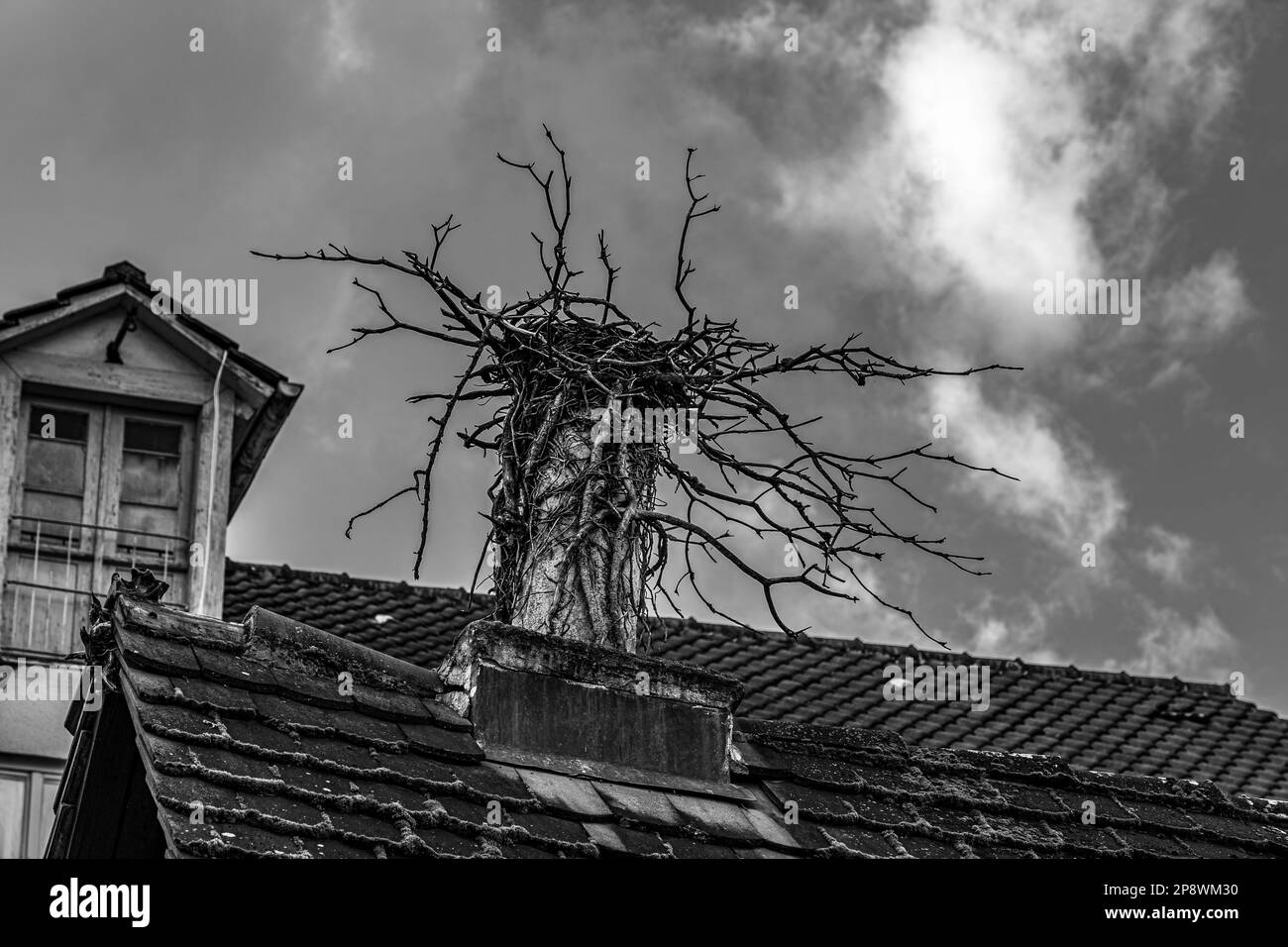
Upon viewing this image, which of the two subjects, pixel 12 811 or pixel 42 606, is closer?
pixel 12 811

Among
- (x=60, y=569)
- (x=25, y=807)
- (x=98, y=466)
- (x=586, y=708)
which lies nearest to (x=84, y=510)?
(x=98, y=466)

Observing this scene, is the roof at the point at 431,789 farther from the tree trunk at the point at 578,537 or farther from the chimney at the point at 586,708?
the tree trunk at the point at 578,537

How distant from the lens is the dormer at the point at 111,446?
10.6 meters

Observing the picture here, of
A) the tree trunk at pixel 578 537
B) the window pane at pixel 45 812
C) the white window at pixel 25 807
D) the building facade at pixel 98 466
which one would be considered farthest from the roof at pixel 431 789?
the building facade at pixel 98 466

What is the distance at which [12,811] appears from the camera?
10.1 m

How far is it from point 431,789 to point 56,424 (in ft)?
25.4

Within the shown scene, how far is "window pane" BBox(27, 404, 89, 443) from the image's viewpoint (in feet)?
35.7

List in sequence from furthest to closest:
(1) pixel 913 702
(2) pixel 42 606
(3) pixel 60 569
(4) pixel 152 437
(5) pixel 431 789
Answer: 1. (1) pixel 913 702
2. (4) pixel 152 437
3. (3) pixel 60 569
4. (2) pixel 42 606
5. (5) pixel 431 789

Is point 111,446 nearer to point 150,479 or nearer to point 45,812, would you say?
point 150,479

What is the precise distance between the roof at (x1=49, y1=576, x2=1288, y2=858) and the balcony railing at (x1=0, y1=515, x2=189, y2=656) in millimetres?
5920

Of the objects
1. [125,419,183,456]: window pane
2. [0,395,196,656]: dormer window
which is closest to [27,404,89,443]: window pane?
[0,395,196,656]: dormer window

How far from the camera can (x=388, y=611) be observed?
480 inches

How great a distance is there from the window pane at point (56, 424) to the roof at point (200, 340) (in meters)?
0.48

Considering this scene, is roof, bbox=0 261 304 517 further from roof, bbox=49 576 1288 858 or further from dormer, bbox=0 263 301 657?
roof, bbox=49 576 1288 858
